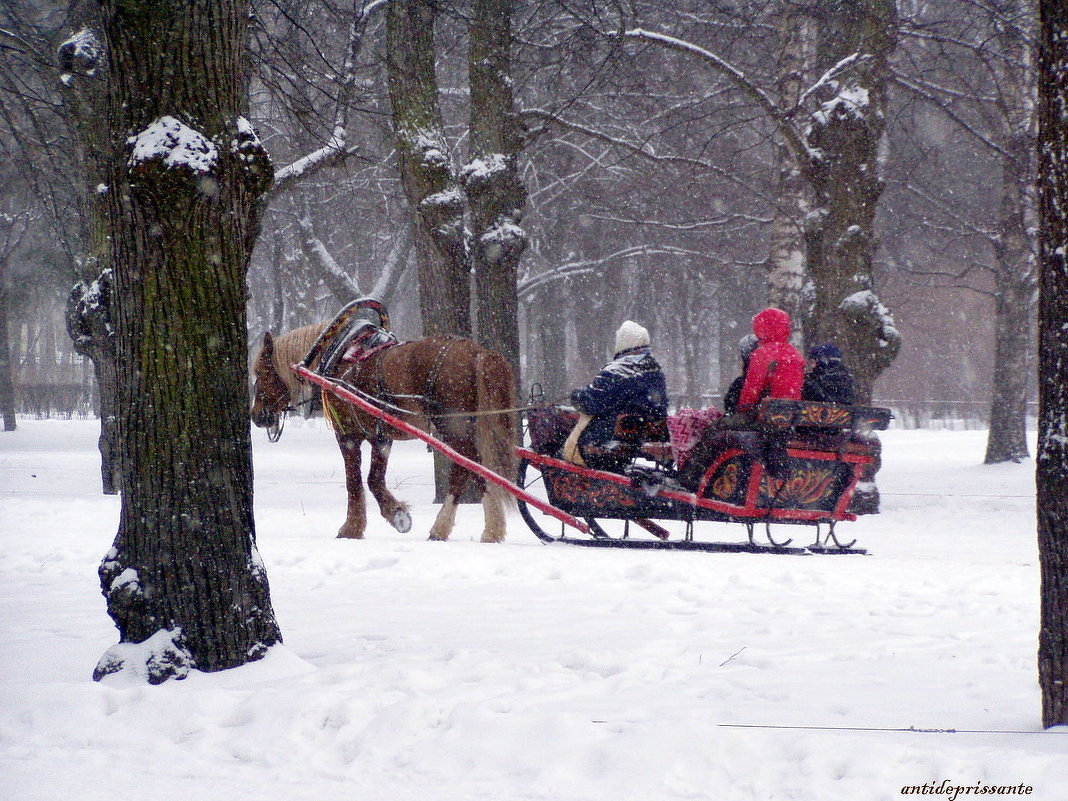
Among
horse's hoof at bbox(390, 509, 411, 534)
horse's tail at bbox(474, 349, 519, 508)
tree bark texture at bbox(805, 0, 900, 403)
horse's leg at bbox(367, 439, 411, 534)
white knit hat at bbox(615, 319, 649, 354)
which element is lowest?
horse's hoof at bbox(390, 509, 411, 534)

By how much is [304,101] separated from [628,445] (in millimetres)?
3391

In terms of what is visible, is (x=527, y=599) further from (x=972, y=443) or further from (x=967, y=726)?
(x=972, y=443)

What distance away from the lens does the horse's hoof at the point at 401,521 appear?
9.07m

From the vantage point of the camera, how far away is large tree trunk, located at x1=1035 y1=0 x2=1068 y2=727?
3.10 metres

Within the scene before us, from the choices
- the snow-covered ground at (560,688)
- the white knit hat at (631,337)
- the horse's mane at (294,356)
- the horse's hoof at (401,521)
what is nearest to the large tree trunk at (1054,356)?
the snow-covered ground at (560,688)

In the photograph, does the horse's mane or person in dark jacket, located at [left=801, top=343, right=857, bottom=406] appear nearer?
person in dark jacket, located at [left=801, top=343, right=857, bottom=406]

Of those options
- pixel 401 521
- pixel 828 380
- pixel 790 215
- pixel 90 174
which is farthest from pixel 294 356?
pixel 790 215

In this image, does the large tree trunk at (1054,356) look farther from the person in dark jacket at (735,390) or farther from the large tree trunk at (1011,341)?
the large tree trunk at (1011,341)

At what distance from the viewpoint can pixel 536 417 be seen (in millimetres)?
8430

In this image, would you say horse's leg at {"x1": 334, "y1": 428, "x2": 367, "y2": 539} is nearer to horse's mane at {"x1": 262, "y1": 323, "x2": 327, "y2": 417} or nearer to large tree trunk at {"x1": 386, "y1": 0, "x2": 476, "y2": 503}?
horse's mane at {"x1": 262, "y1": 323, "x2": 327, "y2": 417}

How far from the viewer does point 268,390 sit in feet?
32.8

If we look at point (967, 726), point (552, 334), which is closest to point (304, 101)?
point (967, 726)

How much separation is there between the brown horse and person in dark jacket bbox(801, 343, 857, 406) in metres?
2.38

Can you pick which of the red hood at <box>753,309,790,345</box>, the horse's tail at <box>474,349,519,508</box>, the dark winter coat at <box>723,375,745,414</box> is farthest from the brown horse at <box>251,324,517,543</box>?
the red hood at <box>753,309,790,345</box>
